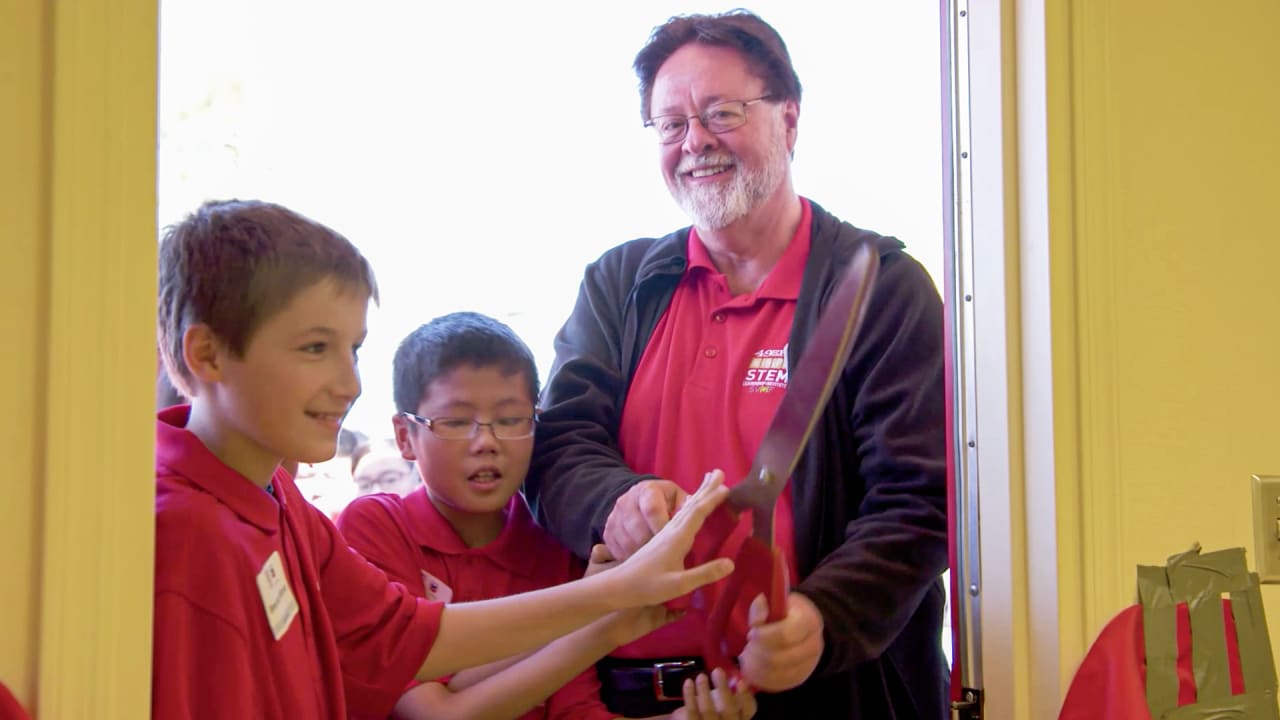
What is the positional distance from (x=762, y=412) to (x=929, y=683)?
1.36 ft

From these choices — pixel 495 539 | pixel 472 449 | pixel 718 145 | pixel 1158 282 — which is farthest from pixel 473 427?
pixel 1158 282

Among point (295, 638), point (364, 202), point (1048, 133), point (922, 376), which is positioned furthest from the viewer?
point (364, 202)

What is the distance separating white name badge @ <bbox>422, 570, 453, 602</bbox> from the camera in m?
1.36

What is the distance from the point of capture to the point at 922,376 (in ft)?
4.33

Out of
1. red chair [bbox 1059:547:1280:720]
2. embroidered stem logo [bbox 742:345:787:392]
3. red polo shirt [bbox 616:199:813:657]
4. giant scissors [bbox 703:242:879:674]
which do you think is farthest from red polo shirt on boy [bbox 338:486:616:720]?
red chair [bbox 1059:547:1280:720]

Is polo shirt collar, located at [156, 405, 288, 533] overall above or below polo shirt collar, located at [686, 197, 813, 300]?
below

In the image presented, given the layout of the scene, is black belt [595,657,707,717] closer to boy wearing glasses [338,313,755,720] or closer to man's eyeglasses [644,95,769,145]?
boy wearing glasses [338,313,755,720]

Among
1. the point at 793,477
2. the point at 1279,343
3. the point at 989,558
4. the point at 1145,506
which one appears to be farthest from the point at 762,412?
the point at 1279,343

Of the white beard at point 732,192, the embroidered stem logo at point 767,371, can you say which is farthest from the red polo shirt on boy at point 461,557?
the white beard at point 732,192

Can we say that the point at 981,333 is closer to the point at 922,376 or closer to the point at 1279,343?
the point at 922,376

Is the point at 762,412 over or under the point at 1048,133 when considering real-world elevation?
under

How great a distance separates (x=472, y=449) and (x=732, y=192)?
1.62 ft

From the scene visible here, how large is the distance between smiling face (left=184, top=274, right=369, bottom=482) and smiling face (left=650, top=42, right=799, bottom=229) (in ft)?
1.86

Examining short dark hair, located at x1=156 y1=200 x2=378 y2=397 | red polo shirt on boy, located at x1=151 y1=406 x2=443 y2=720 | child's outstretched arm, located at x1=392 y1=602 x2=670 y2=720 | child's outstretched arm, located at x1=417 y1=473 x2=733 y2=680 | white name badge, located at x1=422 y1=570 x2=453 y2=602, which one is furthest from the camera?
white name badge, located at x1=422 y1=570 x2=453 y2=602
